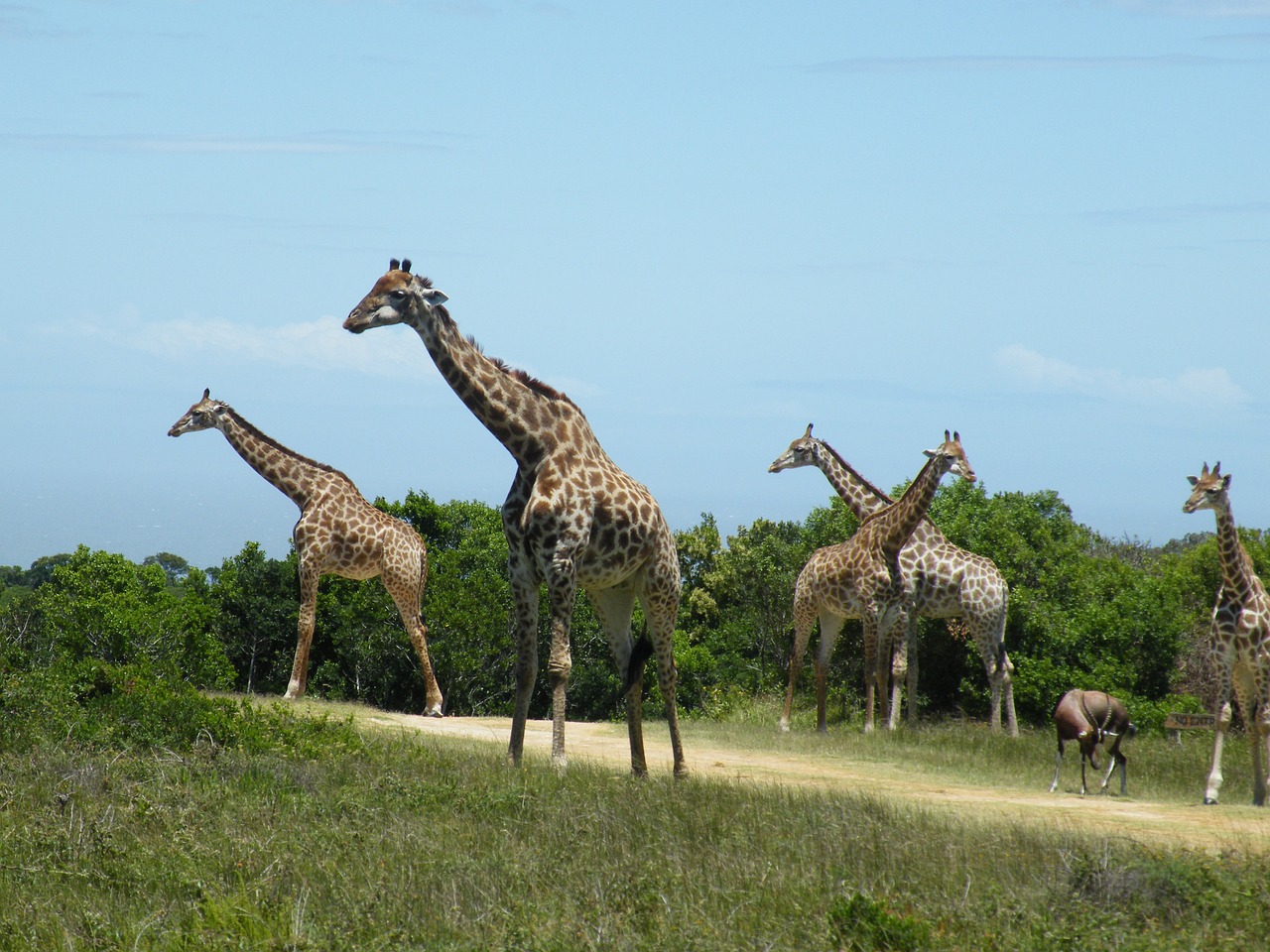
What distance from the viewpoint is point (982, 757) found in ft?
49.4

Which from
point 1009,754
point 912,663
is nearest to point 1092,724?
point 1009,754

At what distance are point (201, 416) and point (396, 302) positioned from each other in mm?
7914

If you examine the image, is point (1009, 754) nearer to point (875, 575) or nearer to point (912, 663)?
point (875, 575)

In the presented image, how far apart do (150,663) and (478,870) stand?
6.80 m

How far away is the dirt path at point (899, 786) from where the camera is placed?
1048 centimetres

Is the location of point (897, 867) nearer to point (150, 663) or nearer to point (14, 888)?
point (14, 888)

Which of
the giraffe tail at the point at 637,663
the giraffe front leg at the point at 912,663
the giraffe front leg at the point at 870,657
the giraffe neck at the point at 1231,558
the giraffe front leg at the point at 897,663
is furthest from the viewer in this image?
the giraffe front leg at the point at 912,663

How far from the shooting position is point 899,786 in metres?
13.0

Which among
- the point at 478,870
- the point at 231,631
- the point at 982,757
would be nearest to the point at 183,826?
the point at 478,870

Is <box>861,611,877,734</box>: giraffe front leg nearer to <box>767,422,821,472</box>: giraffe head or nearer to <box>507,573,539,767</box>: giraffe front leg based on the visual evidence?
<box>767,422,821,472</box>: giraffe head

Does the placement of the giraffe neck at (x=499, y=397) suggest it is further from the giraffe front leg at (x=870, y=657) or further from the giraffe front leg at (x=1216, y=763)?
the giraffe front leg at (x=870, y=657)

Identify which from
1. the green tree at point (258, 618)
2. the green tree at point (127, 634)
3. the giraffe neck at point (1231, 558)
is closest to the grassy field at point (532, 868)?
the giraffe neck at point (1231, 558)

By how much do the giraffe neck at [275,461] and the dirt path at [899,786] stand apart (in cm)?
316

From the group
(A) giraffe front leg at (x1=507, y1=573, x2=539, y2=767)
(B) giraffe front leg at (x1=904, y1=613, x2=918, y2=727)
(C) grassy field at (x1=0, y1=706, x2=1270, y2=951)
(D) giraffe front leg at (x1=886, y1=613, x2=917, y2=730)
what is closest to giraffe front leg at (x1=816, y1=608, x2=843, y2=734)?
(D) giraffe front leg at (x1=886, y1=613, x2=917, y2=730)
